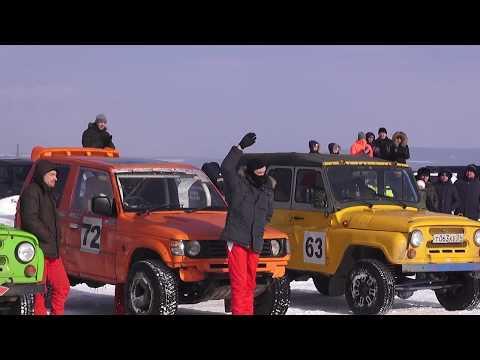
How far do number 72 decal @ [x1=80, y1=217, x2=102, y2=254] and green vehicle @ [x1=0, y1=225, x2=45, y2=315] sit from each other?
1.65m

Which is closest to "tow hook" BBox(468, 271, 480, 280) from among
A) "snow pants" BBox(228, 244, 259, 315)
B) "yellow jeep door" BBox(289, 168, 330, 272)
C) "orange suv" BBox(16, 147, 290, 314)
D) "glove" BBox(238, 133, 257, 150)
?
"yellow jeep door" BBox(289, 168, 330, 272)

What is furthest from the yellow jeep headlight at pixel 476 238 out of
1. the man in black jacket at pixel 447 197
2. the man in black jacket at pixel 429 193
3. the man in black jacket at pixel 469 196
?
the man in black jacket at pixel 469 196

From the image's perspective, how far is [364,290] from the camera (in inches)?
464

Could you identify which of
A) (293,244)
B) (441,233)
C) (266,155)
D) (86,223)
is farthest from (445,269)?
(86,223)

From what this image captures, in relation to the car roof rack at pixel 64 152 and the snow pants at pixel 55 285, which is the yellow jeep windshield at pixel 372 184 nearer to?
the car roof rack at pixel 64 152

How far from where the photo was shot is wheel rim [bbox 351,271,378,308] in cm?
1166

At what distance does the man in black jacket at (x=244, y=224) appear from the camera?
9641 mm

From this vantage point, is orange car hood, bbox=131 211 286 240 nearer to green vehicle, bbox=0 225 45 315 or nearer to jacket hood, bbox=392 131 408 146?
green vehicle, bbox=0 225 45 315

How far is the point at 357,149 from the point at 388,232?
705 cm

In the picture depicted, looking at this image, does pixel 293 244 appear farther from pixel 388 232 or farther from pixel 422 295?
pixel 422 295

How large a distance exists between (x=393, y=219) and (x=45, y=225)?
4182mm

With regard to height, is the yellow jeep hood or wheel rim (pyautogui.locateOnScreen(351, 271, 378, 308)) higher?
the yellow jeep hood
